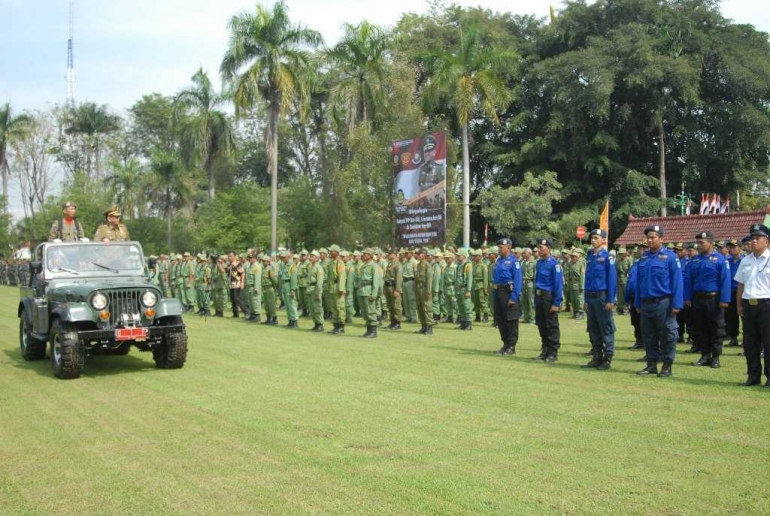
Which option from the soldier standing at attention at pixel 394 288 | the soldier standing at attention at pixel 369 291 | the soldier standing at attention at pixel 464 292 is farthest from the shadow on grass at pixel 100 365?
the soldier standing at attention at pixel 464 292

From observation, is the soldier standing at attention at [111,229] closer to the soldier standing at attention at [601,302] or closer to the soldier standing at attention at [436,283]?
the soldier standing at attention at [601,302]

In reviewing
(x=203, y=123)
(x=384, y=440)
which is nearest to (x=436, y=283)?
(x=384, y=440)

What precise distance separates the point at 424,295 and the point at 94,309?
8466 mm

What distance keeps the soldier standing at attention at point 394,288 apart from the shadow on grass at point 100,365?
6.52 m

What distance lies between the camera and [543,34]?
41.2m

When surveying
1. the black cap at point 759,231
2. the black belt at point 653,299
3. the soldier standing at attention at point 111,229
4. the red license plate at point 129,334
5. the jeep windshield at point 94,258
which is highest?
the soldier standing at attention at point 111,229

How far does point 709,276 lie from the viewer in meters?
11.9

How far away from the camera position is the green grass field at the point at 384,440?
523 cm

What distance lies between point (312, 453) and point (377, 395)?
2688mm

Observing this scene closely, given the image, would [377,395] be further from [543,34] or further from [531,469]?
[543,34]

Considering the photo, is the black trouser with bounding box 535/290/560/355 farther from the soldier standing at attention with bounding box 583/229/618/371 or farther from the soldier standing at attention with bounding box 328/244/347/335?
the soldier standing at attention with bounding box 328/244/347/335

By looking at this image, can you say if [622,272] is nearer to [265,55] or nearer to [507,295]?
[507,295]

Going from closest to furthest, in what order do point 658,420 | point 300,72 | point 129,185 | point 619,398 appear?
point 658,420 → point 619,398 → point 300,72 → point 129,185

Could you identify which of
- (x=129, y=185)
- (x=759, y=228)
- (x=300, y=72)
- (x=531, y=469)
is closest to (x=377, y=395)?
(x=531, y=469)
